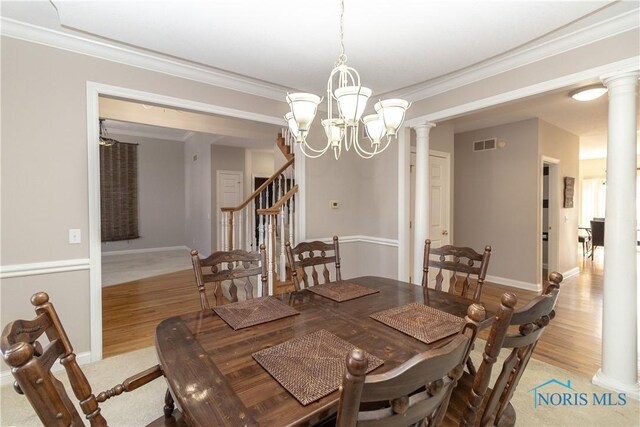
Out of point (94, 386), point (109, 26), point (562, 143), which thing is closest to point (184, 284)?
point (94, 386)

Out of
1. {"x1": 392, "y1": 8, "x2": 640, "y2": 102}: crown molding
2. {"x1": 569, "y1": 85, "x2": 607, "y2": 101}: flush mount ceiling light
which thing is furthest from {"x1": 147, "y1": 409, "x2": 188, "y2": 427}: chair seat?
{"x1": 569, "y1": 85, "x2": 607, "y2": 101}: flush mount ceiling light

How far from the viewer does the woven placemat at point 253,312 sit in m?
1.55

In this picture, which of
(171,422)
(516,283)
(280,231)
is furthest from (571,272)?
(171,422)

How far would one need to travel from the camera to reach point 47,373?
32.8 inches

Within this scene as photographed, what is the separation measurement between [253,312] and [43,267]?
1853mm

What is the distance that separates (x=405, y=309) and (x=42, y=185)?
108 inches

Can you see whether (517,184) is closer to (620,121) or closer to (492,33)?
(620,121)

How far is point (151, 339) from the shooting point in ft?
9.77

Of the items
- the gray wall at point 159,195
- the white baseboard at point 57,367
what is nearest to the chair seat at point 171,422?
the white baseboard at point 57,367

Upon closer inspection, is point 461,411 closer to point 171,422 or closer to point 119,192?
point 171,422

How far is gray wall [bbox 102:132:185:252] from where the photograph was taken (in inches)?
308

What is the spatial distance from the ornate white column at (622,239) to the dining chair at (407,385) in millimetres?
2086

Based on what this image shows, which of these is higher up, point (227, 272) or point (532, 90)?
point (532, 90)

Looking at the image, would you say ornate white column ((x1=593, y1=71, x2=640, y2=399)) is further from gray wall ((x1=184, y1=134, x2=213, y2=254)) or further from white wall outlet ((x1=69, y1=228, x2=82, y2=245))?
gray wall ((x1=184, y1=134, x2=213, y2=254))
